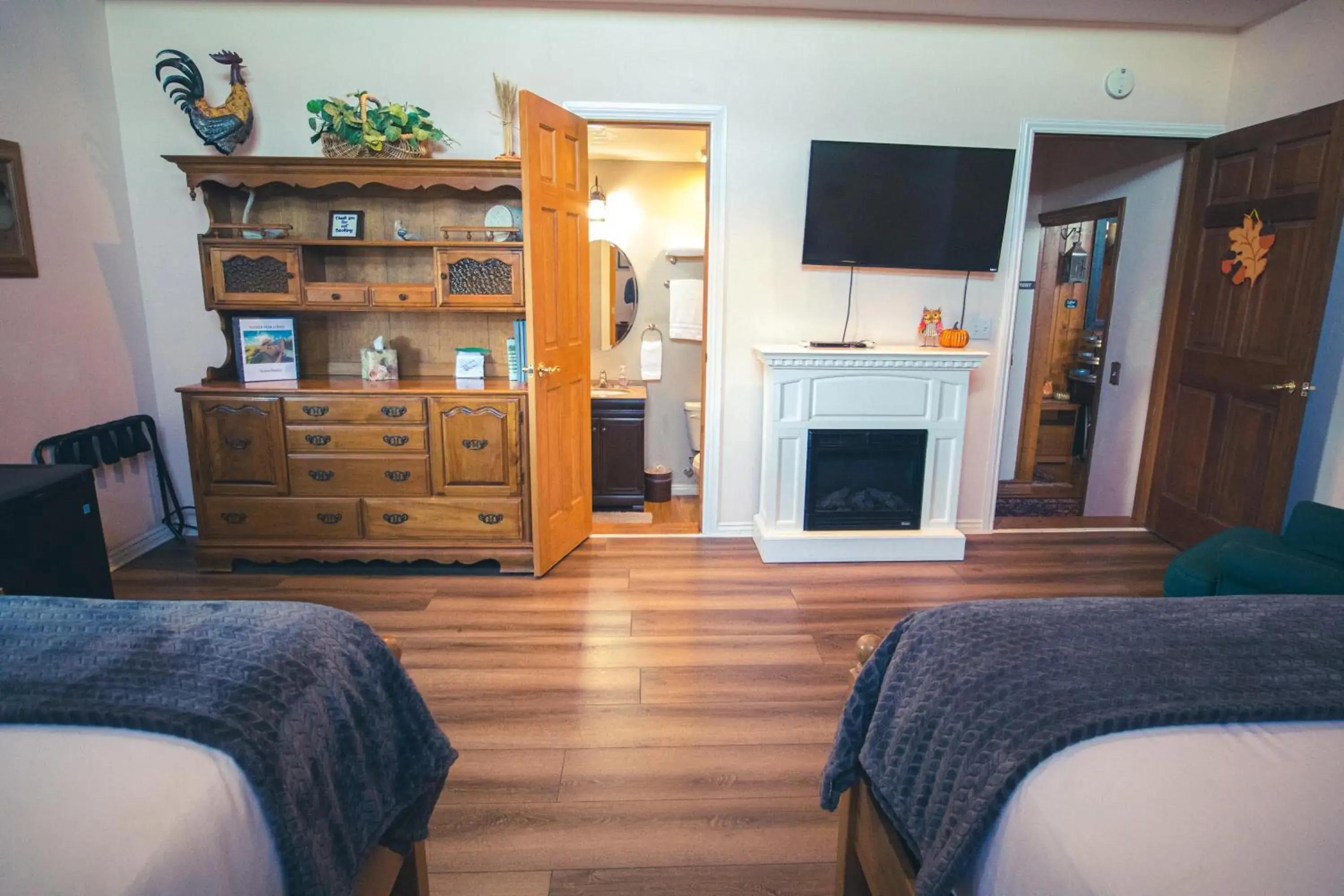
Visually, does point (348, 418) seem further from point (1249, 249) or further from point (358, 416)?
point (1249, 249)

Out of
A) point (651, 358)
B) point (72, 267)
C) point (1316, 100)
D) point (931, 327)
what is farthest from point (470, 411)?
point (1316, 100)

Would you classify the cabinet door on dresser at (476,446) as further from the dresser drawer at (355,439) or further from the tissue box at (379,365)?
the tissue box at (379,365)

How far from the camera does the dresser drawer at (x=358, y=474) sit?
3.41 m

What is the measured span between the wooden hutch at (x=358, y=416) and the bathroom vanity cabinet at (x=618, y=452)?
4.17ft

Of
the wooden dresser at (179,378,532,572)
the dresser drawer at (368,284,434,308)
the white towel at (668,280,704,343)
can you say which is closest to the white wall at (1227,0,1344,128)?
the white towel at (668,280,704,343)

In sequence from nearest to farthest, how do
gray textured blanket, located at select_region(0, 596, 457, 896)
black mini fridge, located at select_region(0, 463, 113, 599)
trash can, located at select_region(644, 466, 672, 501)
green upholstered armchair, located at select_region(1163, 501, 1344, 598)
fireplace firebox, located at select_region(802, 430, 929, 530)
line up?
gray textured blanket, located at select_region(0, 596, 457, 896), black mini fridge, located at select_region(0, 463, 113, 599), green upholstered armchair, located at select_region(1163, 501, 1344, 598), fireplace firebox, located at select_region(802, 430, 929, 530), trash can, located at select_region(644, 466, 672, 501)

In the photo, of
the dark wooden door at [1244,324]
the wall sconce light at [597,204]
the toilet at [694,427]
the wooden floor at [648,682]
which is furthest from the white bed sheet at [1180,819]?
the wall sconce light at [597,204]

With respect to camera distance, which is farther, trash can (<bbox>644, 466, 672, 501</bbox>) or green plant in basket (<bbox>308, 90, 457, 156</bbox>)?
trash can (<bbox>644, 466, 672, 501</bbox>)

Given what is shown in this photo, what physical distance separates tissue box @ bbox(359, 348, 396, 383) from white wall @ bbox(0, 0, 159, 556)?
1193mm

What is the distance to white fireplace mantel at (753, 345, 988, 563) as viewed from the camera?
3.59 m

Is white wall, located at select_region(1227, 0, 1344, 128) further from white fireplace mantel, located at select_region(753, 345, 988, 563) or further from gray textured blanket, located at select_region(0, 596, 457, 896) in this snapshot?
gray textured blanket, located at select_region(0, 596, 457, 896)

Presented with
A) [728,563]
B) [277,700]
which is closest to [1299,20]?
[728,563]

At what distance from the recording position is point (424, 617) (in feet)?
10.0

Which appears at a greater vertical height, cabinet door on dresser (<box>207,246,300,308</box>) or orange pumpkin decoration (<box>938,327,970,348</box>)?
cabinet door on dresser (<box>207,246,300,308</box>)
